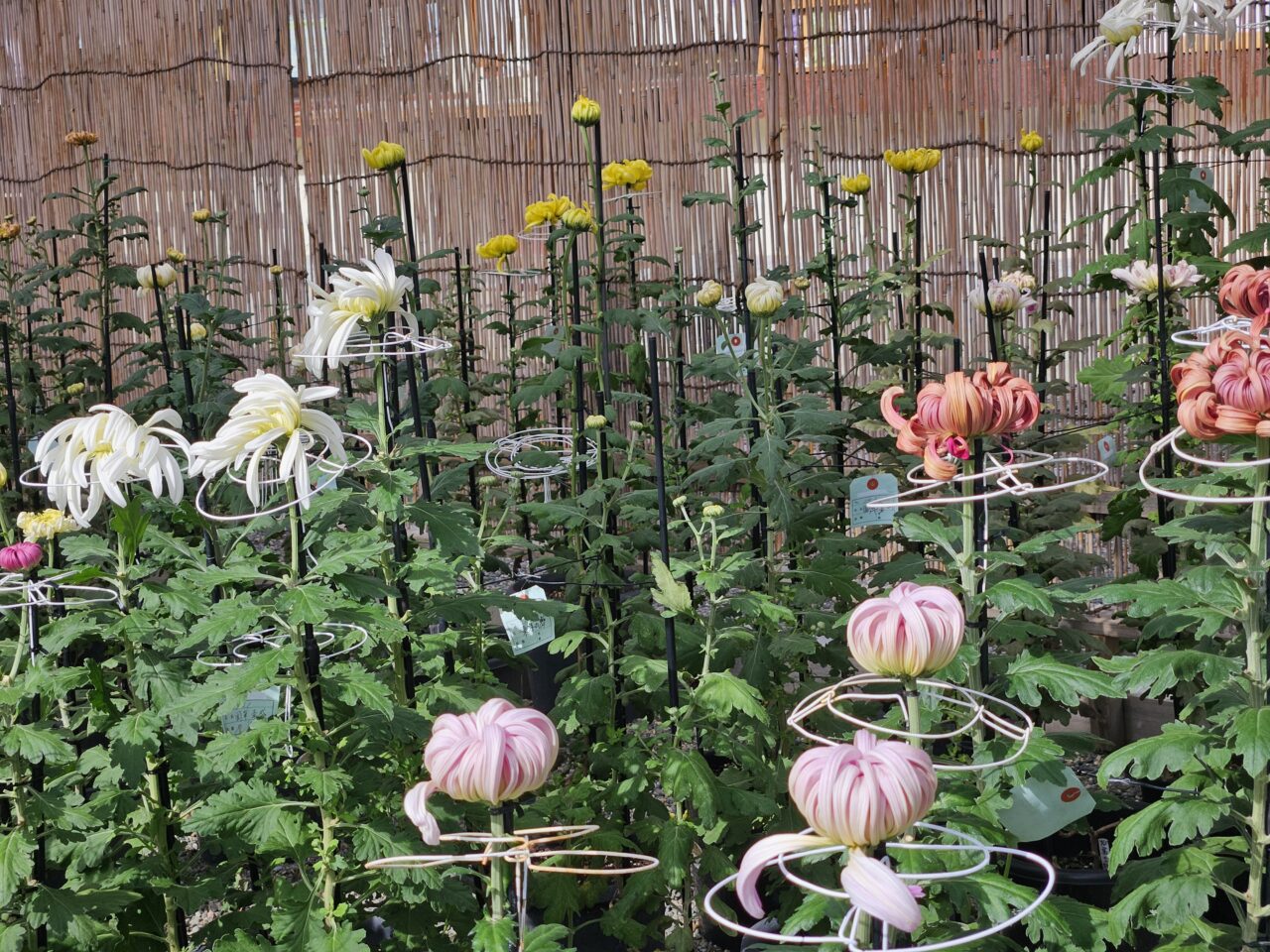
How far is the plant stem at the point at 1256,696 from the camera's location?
4.84 ft

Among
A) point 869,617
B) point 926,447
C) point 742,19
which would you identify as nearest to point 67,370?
point 742,19

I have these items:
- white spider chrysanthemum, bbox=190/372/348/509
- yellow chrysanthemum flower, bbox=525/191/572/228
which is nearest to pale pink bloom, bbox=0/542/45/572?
white spider chrysanthemum, bbox=190/372/348/509

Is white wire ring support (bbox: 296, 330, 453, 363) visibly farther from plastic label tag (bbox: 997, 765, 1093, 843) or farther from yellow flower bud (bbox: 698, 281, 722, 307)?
plastic label tag (bbox: 997, 765, 1093, 843)

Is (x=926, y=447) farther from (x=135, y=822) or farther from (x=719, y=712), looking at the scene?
(x=135, y=822)

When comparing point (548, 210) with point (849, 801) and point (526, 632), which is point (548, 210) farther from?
point (849, 801)

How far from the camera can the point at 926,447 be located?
137 centimetres

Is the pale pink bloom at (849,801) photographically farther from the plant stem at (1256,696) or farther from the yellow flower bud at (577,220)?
the yellow flower bud at (577,220)

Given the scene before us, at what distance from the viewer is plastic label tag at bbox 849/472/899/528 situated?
226 centimetres

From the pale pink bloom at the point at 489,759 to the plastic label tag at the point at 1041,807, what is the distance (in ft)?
2.49

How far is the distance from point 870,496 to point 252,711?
3.71 ft

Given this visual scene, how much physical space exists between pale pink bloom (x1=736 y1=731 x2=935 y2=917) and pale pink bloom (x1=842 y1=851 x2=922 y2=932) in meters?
0.04

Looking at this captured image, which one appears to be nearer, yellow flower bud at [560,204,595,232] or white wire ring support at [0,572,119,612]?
white wire ring support at [0,572,119,612]

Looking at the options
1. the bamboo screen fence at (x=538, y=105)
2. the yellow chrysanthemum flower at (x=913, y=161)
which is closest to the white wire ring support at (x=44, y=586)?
the yellow chrysanthemum flower at (x=913, y=161)

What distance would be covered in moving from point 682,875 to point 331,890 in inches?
22.5
